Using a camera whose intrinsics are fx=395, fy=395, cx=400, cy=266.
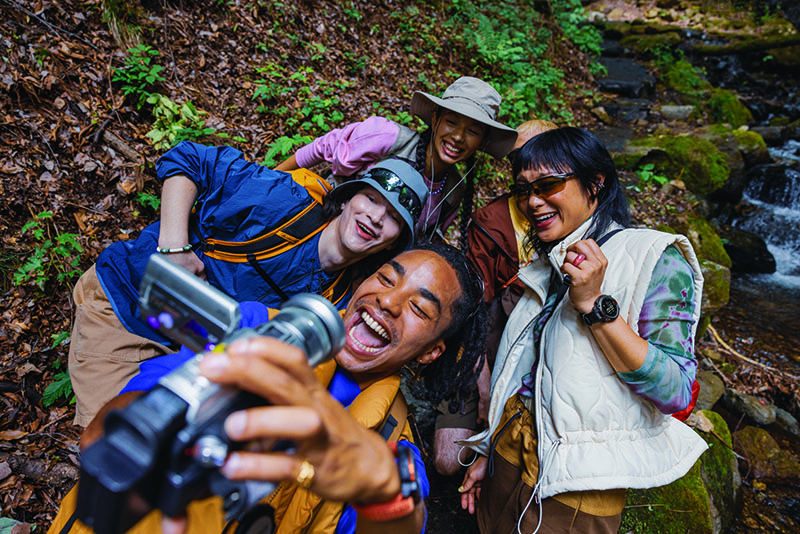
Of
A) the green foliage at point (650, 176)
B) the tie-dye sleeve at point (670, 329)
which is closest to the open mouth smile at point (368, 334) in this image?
the tie-dye sleeve at point (670, 329)

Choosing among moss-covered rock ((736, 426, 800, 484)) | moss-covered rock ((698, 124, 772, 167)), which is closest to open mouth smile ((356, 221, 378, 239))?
moss-covered rock ((736, 426, 800, 484))

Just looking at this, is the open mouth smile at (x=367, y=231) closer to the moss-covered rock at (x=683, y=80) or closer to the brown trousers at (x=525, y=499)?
the brown trousers at (x=525, y=499)

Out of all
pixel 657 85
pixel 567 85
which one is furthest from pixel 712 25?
pixel 567 85

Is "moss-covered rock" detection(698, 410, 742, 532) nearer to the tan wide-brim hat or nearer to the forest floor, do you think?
the forest floor

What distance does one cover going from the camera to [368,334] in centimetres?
219

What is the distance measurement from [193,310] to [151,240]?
1832mm

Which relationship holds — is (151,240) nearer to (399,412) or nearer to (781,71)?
(399,412)

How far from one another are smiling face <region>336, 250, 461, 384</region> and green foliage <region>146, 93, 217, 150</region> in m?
3.33

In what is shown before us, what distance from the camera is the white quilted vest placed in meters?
1.92

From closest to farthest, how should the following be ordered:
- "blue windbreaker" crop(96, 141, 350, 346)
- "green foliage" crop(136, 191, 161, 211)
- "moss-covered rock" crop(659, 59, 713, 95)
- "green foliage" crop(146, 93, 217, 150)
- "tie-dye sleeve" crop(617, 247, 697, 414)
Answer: "tie-dye sleeve" crop(617, 247, 697, 414) < "blue windbreaker" crop(96, 141, 350, 346) < "green foliage" crop(136, 191, 161, 211) < "green foliage" crop(146, 93, 217, 150) < "moss-covered rock" crop(659, 59, 713, 95)

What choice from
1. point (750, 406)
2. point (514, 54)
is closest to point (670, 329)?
point (750, 406)

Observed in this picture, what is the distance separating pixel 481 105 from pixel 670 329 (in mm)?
2306

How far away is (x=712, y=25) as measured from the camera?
60.9ft

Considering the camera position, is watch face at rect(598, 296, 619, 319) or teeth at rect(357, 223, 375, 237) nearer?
watch face at rect(598, 296, 619, 319)
